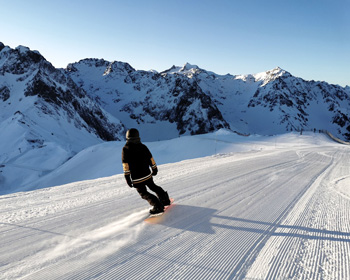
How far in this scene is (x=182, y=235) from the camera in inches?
166

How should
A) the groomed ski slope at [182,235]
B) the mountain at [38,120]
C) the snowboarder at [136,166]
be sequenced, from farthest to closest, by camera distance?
the mountain at [38,120] → the snowboarder at [136,166] → the groomed ski slope at [182,235]

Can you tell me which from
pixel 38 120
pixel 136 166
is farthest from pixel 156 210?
pixel 38 120

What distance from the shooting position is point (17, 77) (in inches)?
4296

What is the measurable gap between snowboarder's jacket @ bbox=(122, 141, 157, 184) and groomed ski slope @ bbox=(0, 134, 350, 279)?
850 mm

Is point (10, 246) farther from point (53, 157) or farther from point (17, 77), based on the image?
point (17, 77)

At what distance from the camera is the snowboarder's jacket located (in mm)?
5012

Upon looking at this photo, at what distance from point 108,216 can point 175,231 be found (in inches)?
62.5

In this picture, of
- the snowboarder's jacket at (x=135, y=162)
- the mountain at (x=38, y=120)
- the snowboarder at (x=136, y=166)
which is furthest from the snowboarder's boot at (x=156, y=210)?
the mountain at (x=38, y=120)

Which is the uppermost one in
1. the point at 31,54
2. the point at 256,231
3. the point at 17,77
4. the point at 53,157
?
the point at 31,54

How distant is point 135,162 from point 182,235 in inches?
69.3

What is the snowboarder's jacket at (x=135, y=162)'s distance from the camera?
5012 millimetres

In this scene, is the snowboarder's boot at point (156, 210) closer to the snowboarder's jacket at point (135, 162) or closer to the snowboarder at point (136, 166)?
the snowboarder at point (136, 166)

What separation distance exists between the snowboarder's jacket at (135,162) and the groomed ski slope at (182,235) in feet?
2.79

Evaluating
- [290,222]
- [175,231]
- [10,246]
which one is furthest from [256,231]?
[10,246]
